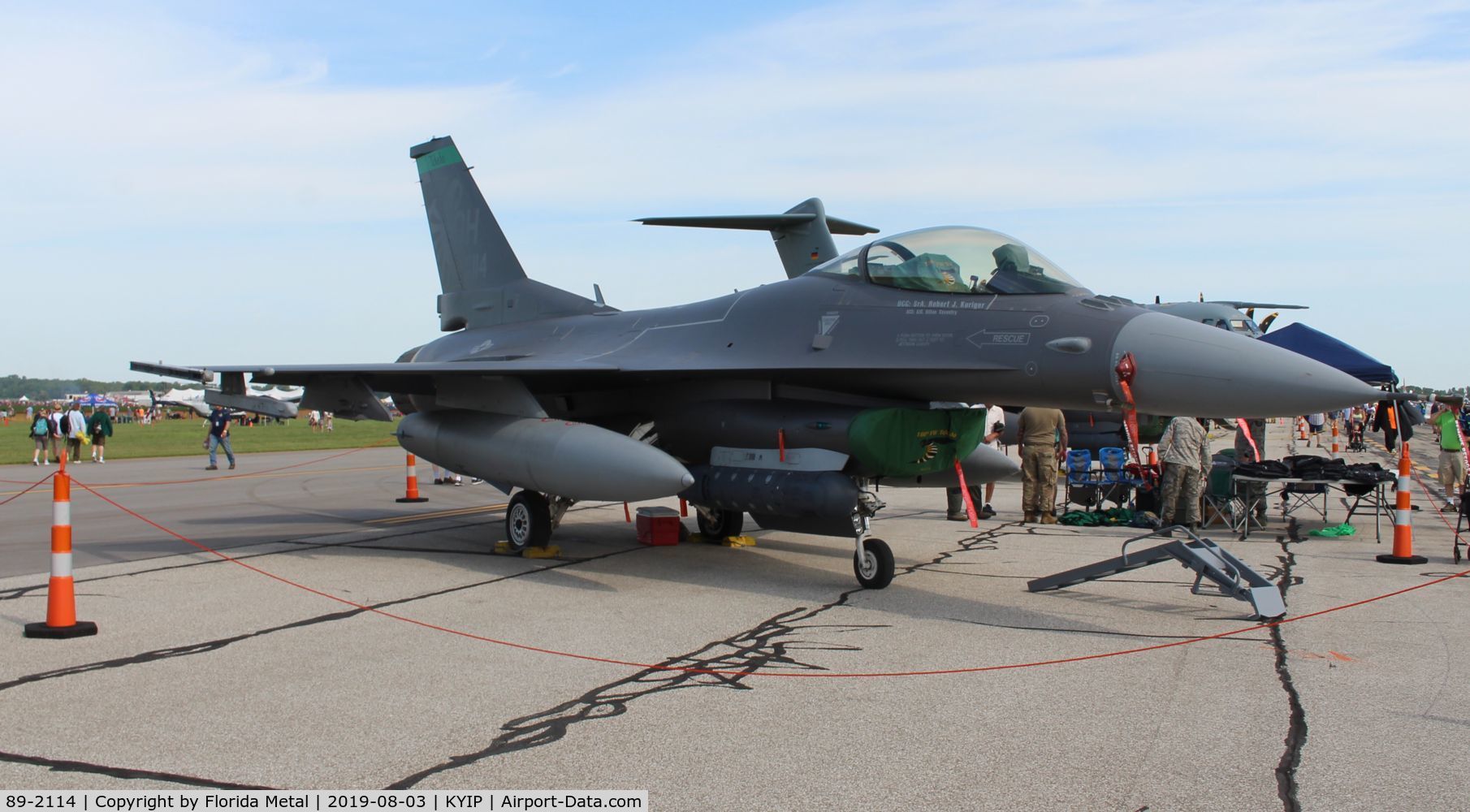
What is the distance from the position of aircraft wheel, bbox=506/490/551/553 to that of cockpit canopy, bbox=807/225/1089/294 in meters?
3.83

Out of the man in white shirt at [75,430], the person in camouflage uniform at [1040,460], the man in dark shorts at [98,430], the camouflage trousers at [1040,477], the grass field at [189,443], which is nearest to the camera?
the person in camouflage uniform at [1040,460]

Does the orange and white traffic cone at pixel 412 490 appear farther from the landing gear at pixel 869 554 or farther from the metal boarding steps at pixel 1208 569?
the metal boarding steps at pixel 1208 569

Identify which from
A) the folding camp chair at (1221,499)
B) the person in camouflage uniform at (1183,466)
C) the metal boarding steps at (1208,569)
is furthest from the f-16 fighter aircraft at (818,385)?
the folding camp chair at (1221,499)

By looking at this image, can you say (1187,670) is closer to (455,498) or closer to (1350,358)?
(1350,358)

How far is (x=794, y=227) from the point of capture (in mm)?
16578

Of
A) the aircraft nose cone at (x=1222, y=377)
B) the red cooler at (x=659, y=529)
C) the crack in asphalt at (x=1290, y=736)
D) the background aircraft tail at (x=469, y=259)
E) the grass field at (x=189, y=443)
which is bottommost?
the crack in asphalt at (x=1290, y=736)

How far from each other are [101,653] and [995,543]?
832 cm

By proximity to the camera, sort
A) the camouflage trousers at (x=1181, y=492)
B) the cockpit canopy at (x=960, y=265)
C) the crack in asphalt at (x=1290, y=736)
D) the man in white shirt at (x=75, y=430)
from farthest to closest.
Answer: the man in white shirt at (x=75, y=430), the camouflage trousers at (x=1181, y=492), the cockpit canopy at (x=960, y=265), the crack in asphalt at (x=1290, y=736)

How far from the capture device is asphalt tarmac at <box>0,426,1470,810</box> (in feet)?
13.2

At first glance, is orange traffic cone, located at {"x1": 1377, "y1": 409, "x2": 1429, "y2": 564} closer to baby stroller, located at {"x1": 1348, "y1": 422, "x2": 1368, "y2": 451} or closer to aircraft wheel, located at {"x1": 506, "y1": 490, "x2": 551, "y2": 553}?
aircraft wheel, located at {"x1": 506, "y1": 490, "x2": 551, "y2": 553}

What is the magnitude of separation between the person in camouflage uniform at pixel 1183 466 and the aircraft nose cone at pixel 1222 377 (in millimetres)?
5635

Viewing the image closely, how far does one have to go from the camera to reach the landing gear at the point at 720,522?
11141mm

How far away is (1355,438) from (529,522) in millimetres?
37353

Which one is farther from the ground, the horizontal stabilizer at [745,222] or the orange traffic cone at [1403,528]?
→ the horizontal stabilizer at [745,222]
